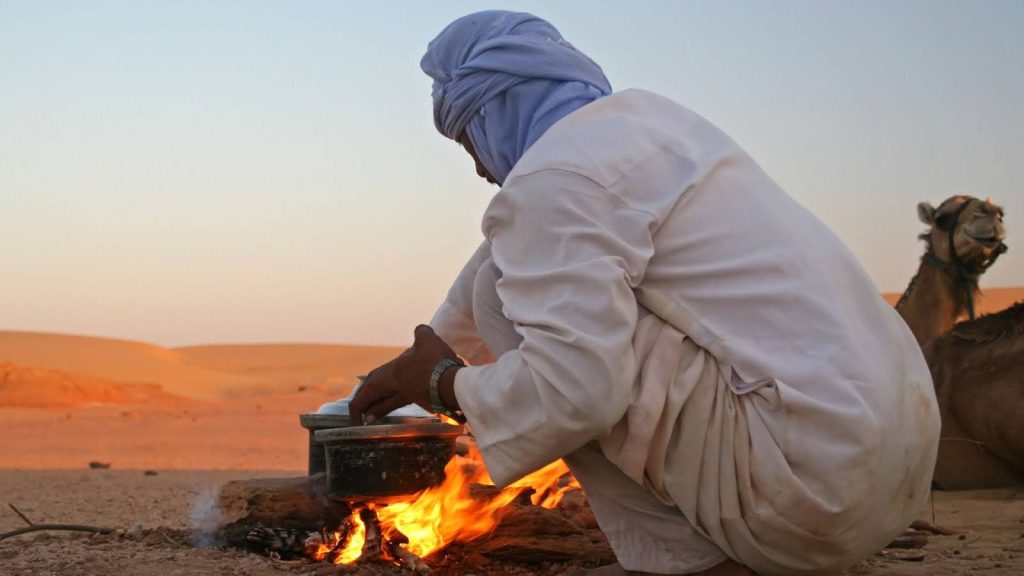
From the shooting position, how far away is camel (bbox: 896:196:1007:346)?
29.9 feet

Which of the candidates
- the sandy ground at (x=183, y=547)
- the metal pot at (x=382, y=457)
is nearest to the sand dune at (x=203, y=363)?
the sandy ground at (x=183, y=547)

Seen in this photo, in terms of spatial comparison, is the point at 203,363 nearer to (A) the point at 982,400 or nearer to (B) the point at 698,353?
(A) the point at 982,400

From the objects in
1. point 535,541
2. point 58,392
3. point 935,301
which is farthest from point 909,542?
point 58,392

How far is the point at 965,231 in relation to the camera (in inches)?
365

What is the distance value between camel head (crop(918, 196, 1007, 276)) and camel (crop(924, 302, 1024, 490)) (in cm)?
294

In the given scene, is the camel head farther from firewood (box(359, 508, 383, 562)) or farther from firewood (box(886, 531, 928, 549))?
firewood (box(359, 508, 383, 562))

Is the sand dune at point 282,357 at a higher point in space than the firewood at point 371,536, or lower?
higher

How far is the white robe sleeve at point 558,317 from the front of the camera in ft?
9.00

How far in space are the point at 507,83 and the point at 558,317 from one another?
94cm

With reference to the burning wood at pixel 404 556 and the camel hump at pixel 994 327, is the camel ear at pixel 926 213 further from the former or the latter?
the burning wood at pixel 404 556

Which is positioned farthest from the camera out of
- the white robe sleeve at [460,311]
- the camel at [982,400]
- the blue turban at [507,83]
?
the camel at [982,400]

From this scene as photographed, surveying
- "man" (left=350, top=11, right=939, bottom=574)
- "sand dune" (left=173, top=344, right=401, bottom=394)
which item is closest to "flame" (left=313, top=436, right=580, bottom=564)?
"man" (left=350, top=11, right=939, bottom=574)

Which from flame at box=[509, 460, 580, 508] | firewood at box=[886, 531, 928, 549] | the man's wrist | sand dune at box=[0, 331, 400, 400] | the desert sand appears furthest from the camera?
sand dune at box=[0, 331, 400, 400]

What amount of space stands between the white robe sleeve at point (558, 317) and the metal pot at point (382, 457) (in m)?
0.79
